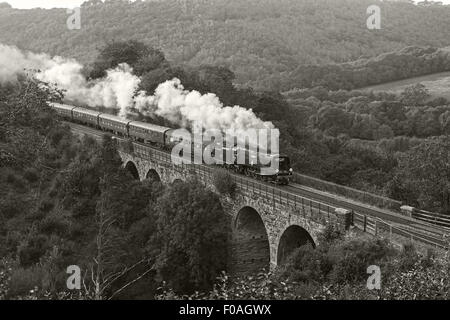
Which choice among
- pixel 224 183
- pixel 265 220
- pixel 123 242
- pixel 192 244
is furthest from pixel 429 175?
pixel 123 242

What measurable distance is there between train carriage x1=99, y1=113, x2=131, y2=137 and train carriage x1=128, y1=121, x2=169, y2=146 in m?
0.97

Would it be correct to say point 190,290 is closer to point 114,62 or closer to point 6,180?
point 6,180

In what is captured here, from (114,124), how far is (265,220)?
1051 inches

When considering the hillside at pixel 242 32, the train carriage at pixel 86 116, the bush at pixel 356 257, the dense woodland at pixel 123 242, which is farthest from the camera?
the hillside at pixel 242 32

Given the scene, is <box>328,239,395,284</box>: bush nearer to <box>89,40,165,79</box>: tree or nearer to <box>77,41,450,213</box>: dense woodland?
<box>77,41,450,213</box>: dense woodland

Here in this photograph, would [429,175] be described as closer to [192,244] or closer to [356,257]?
[356,257]

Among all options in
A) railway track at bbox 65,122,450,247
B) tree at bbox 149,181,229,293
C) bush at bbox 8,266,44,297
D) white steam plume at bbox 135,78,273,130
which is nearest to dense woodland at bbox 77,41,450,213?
white steam plume at bbox 135,78,273,130

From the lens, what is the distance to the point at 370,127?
70.0 m

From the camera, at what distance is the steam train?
32.1 metres

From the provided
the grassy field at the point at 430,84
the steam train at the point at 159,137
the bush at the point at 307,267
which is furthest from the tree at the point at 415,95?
the bush at the point at 307,267

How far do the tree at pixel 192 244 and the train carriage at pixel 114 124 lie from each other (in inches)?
761

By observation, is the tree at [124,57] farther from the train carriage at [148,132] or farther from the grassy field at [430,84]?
the grassy field at [430,84]

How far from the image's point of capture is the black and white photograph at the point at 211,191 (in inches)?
604
